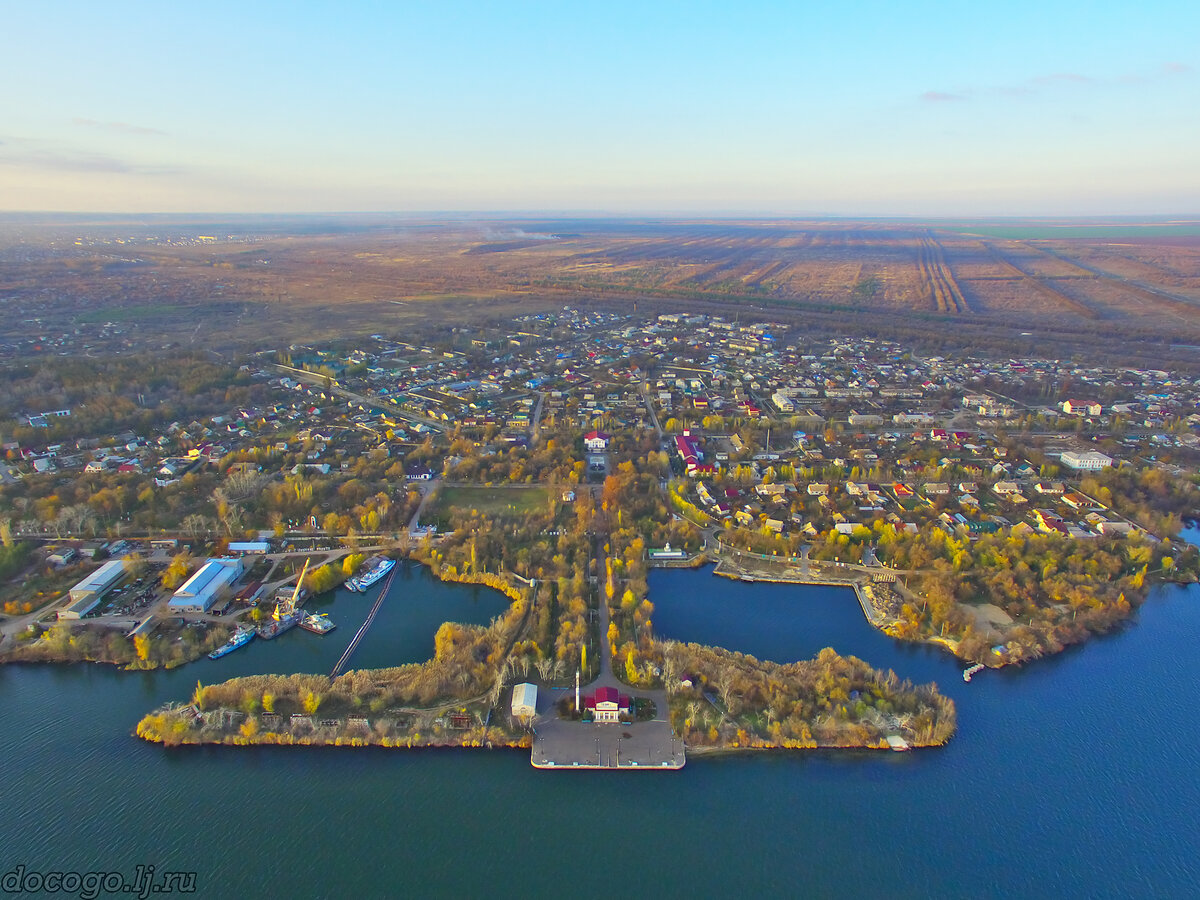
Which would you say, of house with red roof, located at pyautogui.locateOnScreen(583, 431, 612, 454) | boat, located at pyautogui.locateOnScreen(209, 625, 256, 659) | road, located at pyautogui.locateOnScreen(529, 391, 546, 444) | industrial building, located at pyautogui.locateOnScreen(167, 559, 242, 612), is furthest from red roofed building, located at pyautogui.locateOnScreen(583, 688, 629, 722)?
road, located at pyautogui.locateOnScreen(529, 391, 546, 444)

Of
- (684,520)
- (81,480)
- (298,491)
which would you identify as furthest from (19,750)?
(684,520)

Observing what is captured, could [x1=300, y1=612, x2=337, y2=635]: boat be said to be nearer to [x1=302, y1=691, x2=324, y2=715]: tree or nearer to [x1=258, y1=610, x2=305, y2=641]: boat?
[x1=258, y1=610, x2=305, y2=641]: boat

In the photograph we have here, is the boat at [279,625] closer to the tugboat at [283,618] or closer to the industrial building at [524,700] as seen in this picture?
the tugboat at [283,618]

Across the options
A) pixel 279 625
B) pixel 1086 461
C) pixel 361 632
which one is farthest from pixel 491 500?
pixel 1086 461

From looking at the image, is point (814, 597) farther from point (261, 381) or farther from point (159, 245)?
point (159, 245)

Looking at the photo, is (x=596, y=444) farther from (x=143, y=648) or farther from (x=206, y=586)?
(x=143, y=648)
